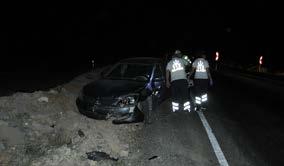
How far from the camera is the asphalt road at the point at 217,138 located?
268 inches

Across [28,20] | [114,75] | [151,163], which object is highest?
[28,20]

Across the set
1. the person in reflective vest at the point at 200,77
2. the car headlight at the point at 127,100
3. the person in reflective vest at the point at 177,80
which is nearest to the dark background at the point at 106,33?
the person in reflective vest at the point at 200,77

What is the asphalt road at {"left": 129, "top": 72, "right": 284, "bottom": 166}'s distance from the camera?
22.3 feet

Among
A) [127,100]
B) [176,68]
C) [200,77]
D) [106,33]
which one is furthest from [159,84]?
[106,33]

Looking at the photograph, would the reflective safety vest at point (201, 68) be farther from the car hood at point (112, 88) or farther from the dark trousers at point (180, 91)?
the car hood at point (112, 88)

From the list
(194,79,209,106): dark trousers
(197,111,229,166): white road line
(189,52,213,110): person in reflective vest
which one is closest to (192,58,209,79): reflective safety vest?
(189,52,213,110): person in reflective vest

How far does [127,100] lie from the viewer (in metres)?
8.80

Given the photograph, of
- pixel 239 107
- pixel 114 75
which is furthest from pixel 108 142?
pixel 239 107

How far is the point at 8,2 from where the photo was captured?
4653 centimetres

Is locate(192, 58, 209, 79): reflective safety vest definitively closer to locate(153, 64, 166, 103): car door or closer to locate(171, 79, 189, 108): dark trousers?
locate(171, 79, 189, 108): dark trousers

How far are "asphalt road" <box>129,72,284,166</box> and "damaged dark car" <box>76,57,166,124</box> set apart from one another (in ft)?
1.85

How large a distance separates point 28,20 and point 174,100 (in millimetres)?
41480

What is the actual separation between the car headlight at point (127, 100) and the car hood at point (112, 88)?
134 millimetres

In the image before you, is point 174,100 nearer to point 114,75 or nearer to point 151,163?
point 114,75
